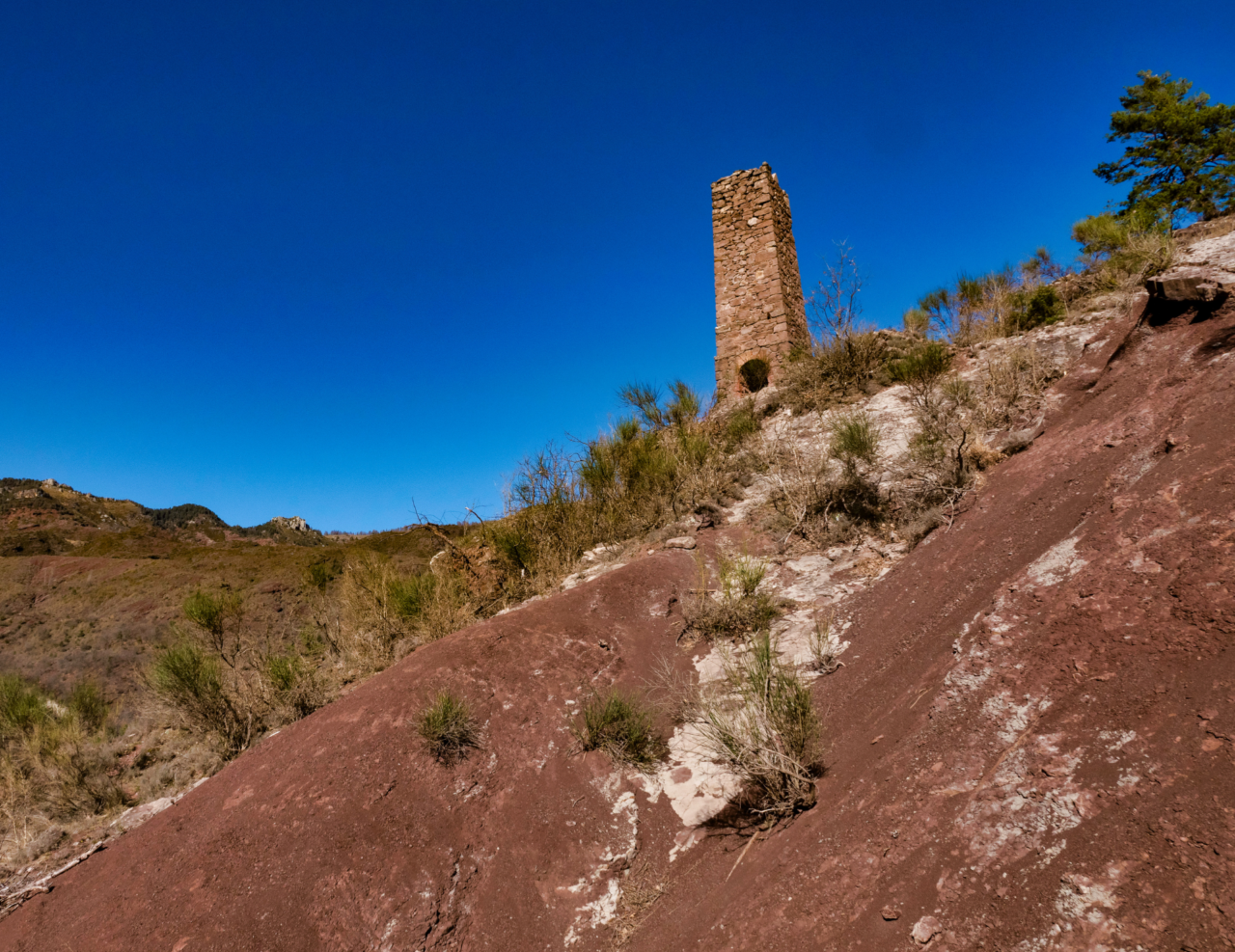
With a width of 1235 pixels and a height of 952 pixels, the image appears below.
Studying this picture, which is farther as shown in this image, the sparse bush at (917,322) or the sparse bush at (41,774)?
the sparse bush at (917,322)

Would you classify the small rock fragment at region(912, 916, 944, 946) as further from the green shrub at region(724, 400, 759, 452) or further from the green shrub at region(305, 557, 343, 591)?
the green shrub at region(305, 557, 343, 591)

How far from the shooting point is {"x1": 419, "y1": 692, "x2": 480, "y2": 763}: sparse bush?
132 inches

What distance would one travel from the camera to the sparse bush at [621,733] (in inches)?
135

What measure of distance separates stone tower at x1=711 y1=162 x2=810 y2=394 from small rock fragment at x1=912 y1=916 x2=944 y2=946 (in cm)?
977

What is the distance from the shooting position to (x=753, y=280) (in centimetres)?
1122

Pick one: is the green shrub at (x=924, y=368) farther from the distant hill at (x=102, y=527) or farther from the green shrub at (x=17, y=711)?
the distant hill at (x=102, y=527)

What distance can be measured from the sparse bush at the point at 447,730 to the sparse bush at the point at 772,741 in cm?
150

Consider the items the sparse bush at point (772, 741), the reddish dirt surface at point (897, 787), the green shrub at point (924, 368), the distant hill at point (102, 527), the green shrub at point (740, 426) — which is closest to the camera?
the reddish dirt surface at point (897, 787)

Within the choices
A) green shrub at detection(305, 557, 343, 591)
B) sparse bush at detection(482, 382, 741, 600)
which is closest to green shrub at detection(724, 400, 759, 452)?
sparse bush at detection(482, 382, 741, 600)

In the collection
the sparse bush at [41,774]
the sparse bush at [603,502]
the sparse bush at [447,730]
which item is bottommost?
the sparse bush at [41,774]

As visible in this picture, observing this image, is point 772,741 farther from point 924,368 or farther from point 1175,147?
point 1175,147

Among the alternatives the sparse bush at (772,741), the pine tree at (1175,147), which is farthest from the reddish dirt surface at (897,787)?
the pine tree at (1175,147)

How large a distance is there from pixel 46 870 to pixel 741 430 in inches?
302

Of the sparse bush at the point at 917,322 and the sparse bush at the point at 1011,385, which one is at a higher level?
the sparse bush at the point at 917,322
